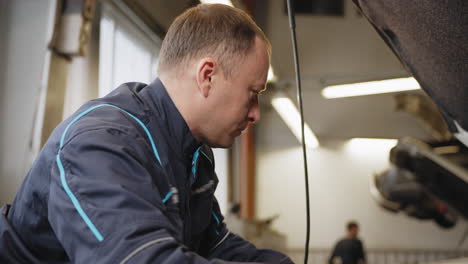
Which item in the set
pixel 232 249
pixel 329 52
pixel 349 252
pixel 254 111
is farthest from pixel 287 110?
pixel 254 111

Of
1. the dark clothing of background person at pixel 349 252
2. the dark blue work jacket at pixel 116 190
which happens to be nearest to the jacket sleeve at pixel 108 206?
the dark blue work jacket at pixel 116 190

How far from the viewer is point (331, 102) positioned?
31.9 ft

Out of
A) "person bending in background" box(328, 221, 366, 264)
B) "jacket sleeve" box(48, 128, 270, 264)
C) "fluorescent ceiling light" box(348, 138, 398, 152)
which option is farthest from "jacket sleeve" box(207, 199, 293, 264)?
"fluorescent ceiling light" box(348, 138, 398, 152)

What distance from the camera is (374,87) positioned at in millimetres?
5879

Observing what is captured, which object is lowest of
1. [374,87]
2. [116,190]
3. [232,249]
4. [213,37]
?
[374,87]

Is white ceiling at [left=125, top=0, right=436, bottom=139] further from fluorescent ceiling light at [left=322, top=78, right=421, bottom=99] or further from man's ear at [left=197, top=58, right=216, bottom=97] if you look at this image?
man's ear at [left=197, top=58, right=216, bottom=97]

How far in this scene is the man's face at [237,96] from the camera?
1.14m

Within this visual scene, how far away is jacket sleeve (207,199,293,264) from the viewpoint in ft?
4.32

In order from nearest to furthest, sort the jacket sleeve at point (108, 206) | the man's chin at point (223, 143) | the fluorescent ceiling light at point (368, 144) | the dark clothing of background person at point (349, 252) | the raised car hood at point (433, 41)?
the jacket sleeve at point (108, 206) < the raised car hood at point (433, 41) < the man's chin at point (223, 143) < the dark clothing of background person at point (349, 252) < the fluorescent ceiling light at point (368, 144)

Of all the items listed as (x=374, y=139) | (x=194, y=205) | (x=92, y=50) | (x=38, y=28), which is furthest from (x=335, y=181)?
(x=194, y=205)

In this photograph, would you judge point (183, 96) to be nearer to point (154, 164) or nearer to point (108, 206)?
point (154, 164)

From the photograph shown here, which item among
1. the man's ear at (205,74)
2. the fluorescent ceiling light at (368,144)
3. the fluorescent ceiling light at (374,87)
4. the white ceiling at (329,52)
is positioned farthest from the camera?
the fluorescent ceiling light at (368,144)

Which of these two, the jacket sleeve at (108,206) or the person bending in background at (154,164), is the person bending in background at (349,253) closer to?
the person bending in background at (154,164)

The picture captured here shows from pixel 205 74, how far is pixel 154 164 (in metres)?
0.26
